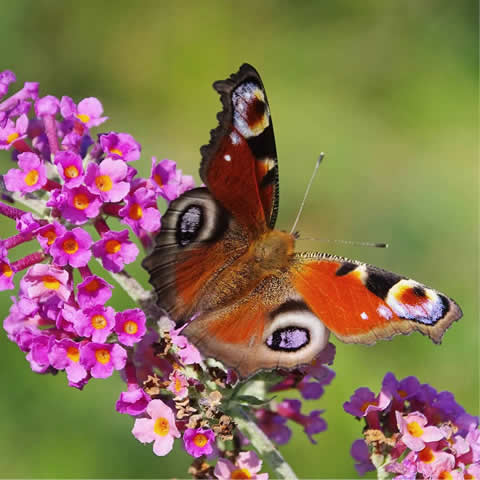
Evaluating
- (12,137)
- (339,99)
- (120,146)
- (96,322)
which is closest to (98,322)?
(96,322)

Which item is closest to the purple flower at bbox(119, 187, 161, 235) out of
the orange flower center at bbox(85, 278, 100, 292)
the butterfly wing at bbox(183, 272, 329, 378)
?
the orange flower center at bbox(85, 278, 100, 292)

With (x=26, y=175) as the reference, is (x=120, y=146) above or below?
above

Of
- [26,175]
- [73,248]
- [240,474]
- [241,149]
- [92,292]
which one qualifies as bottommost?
[240,474]

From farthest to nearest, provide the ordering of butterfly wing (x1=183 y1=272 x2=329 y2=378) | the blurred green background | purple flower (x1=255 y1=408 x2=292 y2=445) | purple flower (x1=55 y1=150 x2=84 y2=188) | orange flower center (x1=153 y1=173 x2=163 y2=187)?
the blurred green background
purple flower (x1=255 y1=408 x2=292 y2=445)
orange flower center (x1=153 y1=173 x2=163 y2=187)
purple flower (x1=55 y1=150 x2=84 y2=188)
butterfly wing (x1=183 y1=272 x2=329 y2=378)

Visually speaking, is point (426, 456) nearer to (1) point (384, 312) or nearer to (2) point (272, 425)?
(1) point (384, 312)

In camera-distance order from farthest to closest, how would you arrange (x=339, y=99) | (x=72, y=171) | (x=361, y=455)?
1. (x=339, y=99)
2. (x=361, y=455)
3. (x=72, y=171)

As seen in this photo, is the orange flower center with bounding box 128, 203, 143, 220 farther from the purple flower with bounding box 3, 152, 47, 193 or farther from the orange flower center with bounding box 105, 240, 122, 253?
the purple flower with bounding box 3, 152, 47, 193

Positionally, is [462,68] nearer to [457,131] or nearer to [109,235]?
[457,131]
